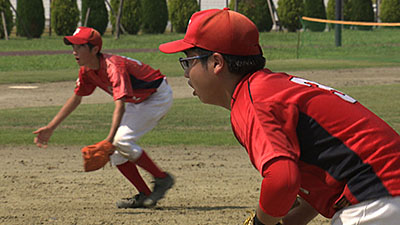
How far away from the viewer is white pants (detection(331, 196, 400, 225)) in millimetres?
2789

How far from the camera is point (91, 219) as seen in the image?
6020mm

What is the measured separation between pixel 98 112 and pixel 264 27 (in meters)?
28.0

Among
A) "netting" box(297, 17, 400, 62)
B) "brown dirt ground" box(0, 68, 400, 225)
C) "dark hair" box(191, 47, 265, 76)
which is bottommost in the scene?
"netting" box(297, 17, 400, 62)

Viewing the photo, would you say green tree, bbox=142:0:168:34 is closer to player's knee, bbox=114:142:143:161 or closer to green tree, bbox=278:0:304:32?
green tree, bbox=278:0:304:32

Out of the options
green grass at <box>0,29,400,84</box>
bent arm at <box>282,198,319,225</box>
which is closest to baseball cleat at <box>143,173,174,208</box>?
bent arm at <box>282,198,319,225</box>

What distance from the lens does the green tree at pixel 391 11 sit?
142ft

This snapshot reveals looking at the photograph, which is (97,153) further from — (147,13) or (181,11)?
(181,11)

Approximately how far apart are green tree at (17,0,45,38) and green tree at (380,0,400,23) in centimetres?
2104

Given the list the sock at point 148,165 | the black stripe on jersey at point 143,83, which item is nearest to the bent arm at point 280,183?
the sock at point 148,165

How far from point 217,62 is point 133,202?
383 centimetres

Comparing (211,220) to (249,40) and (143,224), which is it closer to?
(143,224)

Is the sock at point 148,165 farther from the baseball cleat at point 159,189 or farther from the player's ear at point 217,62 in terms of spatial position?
the player's ear at point 217,62

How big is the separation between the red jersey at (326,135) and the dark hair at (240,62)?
0.31 feet

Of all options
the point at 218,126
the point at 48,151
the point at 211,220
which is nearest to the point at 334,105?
the point at 211,220
